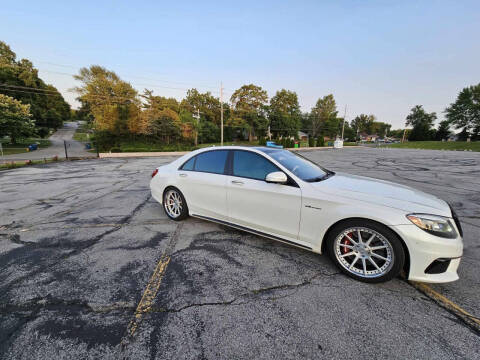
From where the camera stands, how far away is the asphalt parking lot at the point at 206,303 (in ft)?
5.23

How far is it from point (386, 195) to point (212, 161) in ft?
8.21

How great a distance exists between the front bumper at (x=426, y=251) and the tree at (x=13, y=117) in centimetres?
3756

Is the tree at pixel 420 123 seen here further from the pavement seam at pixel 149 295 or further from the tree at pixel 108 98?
the pavement seam at pixel 149 295

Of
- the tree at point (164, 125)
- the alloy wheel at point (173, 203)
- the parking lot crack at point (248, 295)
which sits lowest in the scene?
the parking lot crack at point (248, 295)

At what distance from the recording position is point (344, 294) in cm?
214

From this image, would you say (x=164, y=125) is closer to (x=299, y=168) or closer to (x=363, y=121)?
(x=299, y=168)

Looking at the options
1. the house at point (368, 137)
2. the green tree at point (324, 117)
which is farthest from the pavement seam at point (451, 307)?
the house at point (368, 137)

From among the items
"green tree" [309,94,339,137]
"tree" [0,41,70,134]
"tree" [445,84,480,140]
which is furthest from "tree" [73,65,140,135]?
"tree" [445,84,480,140]

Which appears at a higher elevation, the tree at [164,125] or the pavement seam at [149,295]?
the tree at [164,125]

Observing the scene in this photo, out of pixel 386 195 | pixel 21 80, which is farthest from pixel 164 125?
pixel 21 80

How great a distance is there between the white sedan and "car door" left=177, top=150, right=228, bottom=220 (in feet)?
0.06

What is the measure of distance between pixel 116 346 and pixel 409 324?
2.46 meters

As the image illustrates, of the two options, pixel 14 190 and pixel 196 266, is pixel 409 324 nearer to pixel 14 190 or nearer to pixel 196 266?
pixel 196 266

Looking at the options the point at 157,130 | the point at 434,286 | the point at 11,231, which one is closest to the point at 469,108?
the point at 157,130
